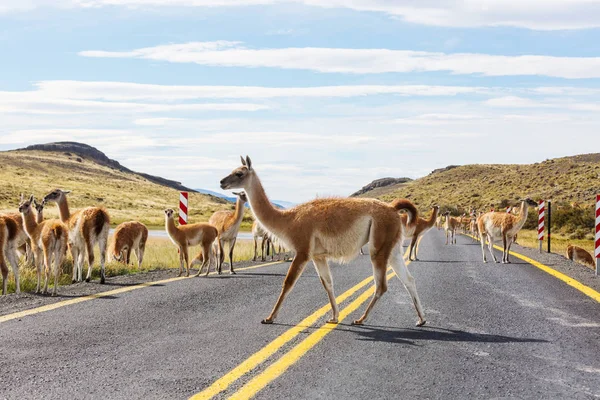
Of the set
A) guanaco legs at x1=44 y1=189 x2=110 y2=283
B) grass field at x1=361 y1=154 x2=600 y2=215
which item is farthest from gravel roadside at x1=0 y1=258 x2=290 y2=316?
grass field at x1=361 y1=154 x2=600 y2=215

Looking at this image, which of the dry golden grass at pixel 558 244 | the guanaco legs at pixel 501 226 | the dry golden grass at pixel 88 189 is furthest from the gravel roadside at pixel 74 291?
the dry golden grass at pixel 88 189

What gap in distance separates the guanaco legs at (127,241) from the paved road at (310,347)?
7.72m

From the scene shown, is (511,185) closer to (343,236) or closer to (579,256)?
(579,256)

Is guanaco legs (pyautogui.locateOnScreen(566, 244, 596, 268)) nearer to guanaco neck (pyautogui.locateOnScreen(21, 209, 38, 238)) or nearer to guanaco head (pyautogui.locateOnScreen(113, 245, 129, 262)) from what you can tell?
guanaco head (pyautogui.locateOnScreen(113, 245, 129, 262))

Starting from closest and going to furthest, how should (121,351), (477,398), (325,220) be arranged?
(477,398) < (121,351) < (325,220)

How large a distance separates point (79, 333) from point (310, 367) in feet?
9.43

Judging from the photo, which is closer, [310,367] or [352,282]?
[310,367]

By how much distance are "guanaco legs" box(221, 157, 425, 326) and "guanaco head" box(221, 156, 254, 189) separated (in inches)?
31.0

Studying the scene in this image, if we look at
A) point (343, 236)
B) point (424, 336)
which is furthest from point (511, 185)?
point (424, 336)

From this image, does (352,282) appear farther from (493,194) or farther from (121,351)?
(493,194)

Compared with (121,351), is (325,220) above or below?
above

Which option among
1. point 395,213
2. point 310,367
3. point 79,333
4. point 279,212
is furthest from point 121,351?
point 395,213

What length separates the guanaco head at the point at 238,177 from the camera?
350 inches

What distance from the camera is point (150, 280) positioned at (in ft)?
43.3
